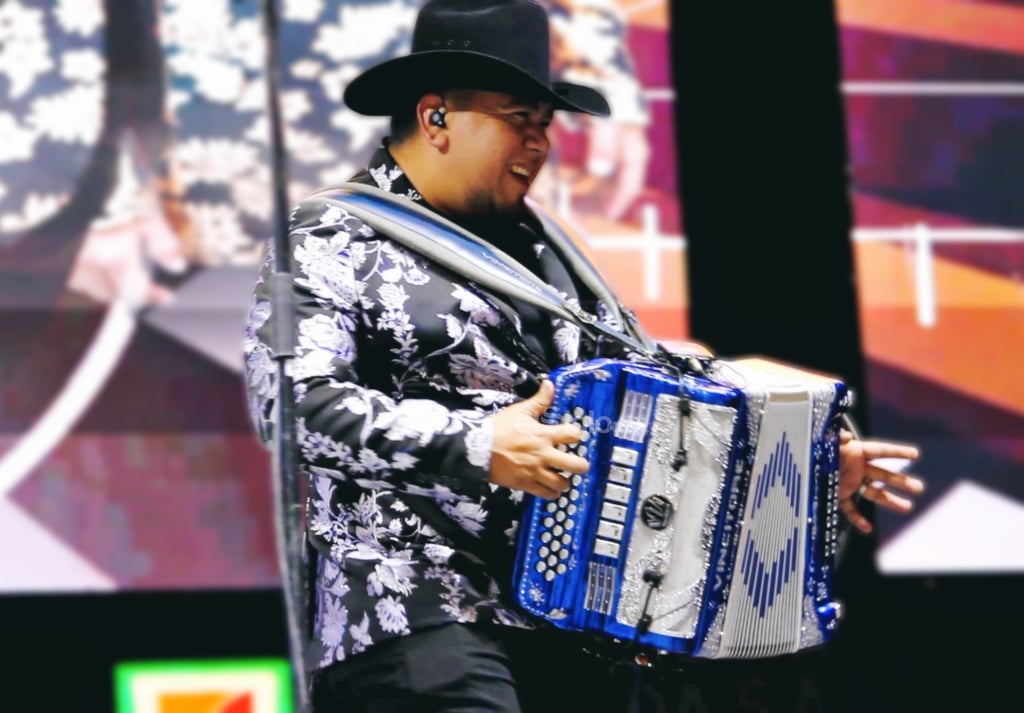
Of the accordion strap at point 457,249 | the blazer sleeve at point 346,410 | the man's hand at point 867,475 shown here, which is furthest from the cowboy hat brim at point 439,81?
the man's hand at point 867,475

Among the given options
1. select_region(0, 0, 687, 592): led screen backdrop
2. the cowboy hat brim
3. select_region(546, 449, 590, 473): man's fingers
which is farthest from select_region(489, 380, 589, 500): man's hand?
select_region(0, 0, 687, 592): led screen backdrop

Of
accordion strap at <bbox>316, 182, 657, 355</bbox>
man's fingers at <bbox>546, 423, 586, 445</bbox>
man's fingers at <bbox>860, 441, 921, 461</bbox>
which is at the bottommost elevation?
man's fingers at <bbox>860, 441, 921, 461</bbox>

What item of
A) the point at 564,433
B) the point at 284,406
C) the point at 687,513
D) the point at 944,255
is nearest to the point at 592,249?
the point at 944,255

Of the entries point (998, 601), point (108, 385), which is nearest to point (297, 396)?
point (108, 385)

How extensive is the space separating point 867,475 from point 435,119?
0.89 metres

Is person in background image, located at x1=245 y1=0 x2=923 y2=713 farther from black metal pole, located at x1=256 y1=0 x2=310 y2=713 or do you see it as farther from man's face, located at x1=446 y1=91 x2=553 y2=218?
black metal pole, located at x1=256 y1=0 x2=310 y2=713

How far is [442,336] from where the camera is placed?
236 centimetres

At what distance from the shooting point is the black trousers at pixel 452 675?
2312mm

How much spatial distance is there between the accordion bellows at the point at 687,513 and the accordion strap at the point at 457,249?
109 millimetres

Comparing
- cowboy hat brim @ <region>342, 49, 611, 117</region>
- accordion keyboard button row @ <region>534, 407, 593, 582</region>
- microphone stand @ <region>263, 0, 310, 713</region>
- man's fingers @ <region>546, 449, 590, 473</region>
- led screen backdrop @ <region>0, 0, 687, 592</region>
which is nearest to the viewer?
microphone stand @ <region>263, 0, 310, 713</region>

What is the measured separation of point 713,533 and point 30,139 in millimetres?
2388

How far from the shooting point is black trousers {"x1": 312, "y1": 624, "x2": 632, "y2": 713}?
231 centimetres

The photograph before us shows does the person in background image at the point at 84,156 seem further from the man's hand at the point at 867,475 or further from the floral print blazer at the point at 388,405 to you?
the man's hand at the point at 867,475

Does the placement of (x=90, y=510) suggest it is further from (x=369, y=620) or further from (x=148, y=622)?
(x=369, y=620)
